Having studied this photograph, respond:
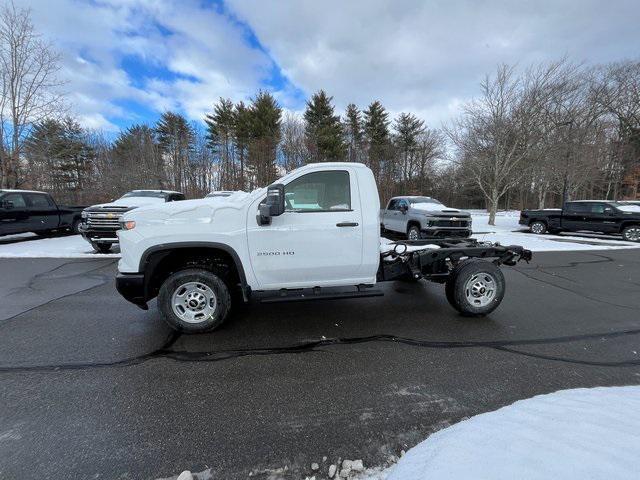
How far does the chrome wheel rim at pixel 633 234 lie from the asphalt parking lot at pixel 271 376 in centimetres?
1242

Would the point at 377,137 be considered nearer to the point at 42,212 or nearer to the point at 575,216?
the point at 575,216

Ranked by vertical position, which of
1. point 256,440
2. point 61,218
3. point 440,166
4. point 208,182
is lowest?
point 256,440

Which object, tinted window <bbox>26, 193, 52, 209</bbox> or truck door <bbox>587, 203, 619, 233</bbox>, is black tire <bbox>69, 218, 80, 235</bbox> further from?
truck door <bbox>587, 203, 619, 233</bbox>

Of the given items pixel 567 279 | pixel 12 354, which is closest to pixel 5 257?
pixel 12 354

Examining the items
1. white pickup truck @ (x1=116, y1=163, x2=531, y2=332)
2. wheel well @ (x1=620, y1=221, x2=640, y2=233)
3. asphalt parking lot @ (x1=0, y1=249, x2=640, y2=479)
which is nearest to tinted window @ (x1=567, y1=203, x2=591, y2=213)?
wheel well @ (x1=620, y1=221, x2=640, y2=233)

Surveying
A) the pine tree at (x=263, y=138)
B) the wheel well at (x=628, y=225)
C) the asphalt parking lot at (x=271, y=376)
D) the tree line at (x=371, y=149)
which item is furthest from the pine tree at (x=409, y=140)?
the asphalt parking lot at (x=271, y=376)

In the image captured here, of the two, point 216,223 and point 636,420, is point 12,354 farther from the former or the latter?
point 636,420

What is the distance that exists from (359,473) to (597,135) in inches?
1574

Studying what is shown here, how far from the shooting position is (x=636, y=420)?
2.31 meters

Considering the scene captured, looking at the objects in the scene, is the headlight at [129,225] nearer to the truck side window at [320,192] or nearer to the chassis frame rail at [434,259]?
the truck side window at [320,192]

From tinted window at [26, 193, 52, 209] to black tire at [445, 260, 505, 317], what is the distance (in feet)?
50.2

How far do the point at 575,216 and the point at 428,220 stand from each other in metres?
9.58

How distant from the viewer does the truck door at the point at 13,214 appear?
1108 cm

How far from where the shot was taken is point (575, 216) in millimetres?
15562
